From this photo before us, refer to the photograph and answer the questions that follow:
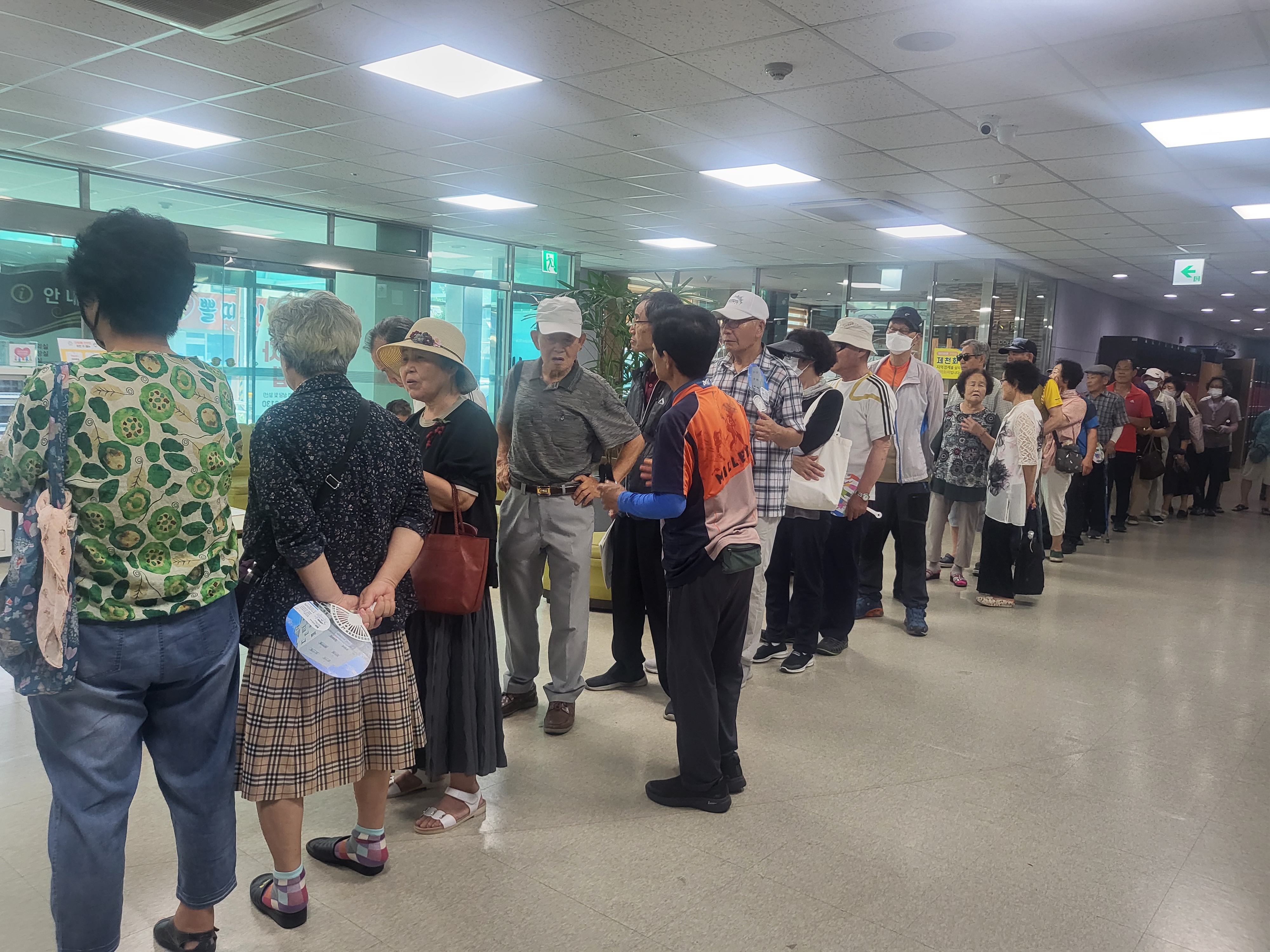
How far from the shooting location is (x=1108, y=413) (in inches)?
351

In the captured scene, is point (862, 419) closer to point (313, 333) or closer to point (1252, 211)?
point (313, 333)

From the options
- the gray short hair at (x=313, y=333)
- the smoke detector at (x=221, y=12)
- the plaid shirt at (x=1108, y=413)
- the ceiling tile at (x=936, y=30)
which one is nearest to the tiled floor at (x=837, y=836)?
the gray short hair at (x=313, y=333)

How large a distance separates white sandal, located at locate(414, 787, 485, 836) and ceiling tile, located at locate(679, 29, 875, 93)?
349cm

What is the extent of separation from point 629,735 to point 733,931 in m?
1.27

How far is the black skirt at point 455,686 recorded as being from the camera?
268 cm

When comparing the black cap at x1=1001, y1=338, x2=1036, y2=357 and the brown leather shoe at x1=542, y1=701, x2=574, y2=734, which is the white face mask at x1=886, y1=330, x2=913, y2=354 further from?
the brown leather shoe at x1=542, y1=701, x2=574, y2=734

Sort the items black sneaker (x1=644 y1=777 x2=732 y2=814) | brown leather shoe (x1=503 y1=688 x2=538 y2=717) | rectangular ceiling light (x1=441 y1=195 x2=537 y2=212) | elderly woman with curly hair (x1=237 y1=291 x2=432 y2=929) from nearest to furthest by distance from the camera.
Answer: elderly woman with curly hair (x1=237 y1=291 x2=432 y2=929) → black sneaker (x1=644 y1=777 x2=732 y2=814) → brown leather shoe (x1=503 y1=688 x2=538 y2=717) → rectangular ceiling light (x1=441 y1=195 x2=537 y2=212)

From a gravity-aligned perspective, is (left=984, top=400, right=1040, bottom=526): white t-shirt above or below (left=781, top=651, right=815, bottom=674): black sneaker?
above

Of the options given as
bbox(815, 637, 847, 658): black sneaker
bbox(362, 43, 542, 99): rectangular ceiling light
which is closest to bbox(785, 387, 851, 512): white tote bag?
bbox(815, 637, 847, 658): black sneaker

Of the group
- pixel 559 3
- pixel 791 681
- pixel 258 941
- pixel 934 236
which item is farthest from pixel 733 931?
pixel 934 236

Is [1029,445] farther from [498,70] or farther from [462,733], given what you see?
[462,733]

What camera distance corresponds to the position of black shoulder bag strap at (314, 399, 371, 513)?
2.07 meters

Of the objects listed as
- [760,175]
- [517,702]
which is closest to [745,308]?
[517,702]

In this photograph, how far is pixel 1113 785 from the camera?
323 cm
